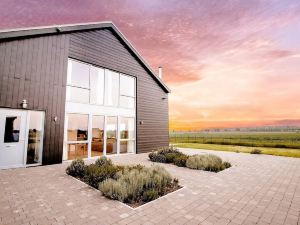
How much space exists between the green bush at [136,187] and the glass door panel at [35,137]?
5172 millimetres

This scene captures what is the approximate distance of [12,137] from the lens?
8.16 m

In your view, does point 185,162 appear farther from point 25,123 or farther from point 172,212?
point 25,123

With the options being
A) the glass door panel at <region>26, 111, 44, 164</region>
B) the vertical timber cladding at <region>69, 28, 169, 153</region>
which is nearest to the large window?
the vertical timber cladding at <region>69, 28, 169, 153</region>

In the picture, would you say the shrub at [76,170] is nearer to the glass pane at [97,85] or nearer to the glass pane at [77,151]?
the glass pane at [77,151]

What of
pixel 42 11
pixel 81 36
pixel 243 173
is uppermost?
pixel 42 11

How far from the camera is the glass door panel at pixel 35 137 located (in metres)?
8.67

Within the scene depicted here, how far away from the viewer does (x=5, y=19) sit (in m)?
9.83

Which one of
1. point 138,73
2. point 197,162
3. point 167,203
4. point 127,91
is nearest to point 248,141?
point 138,73

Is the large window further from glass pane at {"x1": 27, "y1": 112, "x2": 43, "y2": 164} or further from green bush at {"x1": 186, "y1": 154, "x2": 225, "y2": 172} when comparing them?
green bush at {"x1": 186, "y1": 154, "x2": 225, "y2": 172}

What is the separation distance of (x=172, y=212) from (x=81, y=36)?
1065 centimetres

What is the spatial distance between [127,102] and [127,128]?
6.04 feet

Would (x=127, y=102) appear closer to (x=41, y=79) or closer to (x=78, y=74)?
(x=78, y=74)

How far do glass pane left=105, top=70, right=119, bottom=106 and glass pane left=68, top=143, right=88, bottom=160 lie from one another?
10.00 feet

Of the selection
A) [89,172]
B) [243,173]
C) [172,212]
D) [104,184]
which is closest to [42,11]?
[89,172]
